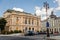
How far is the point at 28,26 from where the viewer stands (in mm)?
100000

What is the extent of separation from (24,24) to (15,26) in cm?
538

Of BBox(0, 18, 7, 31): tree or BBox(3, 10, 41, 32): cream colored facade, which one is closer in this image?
BBox(0, 18, 7, 31): tree

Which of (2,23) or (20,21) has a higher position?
(20,21)

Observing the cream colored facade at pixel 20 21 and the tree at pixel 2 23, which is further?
the cream colored facade at pixel 20 21

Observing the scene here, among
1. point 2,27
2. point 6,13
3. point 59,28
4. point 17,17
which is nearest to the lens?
point 2,27

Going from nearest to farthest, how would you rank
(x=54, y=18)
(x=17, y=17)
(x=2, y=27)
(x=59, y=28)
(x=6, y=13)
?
(x=2, y=27) < (x=17, y=17) < (x=6, y=13) < (x=59, y=28) < (x=54, y=18)

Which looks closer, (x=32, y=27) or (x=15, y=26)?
(x=15, y=26)

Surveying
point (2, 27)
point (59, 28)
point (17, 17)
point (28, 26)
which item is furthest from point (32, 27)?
point (59, 28)

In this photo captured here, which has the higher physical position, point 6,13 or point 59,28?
point 6,13

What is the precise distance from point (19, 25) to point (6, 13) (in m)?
13.1

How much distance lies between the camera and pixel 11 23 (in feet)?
314

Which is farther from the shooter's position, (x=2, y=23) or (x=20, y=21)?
(x=20, y=21)

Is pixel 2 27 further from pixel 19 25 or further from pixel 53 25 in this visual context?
pixel 53 25

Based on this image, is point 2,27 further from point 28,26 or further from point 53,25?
point 53,25
